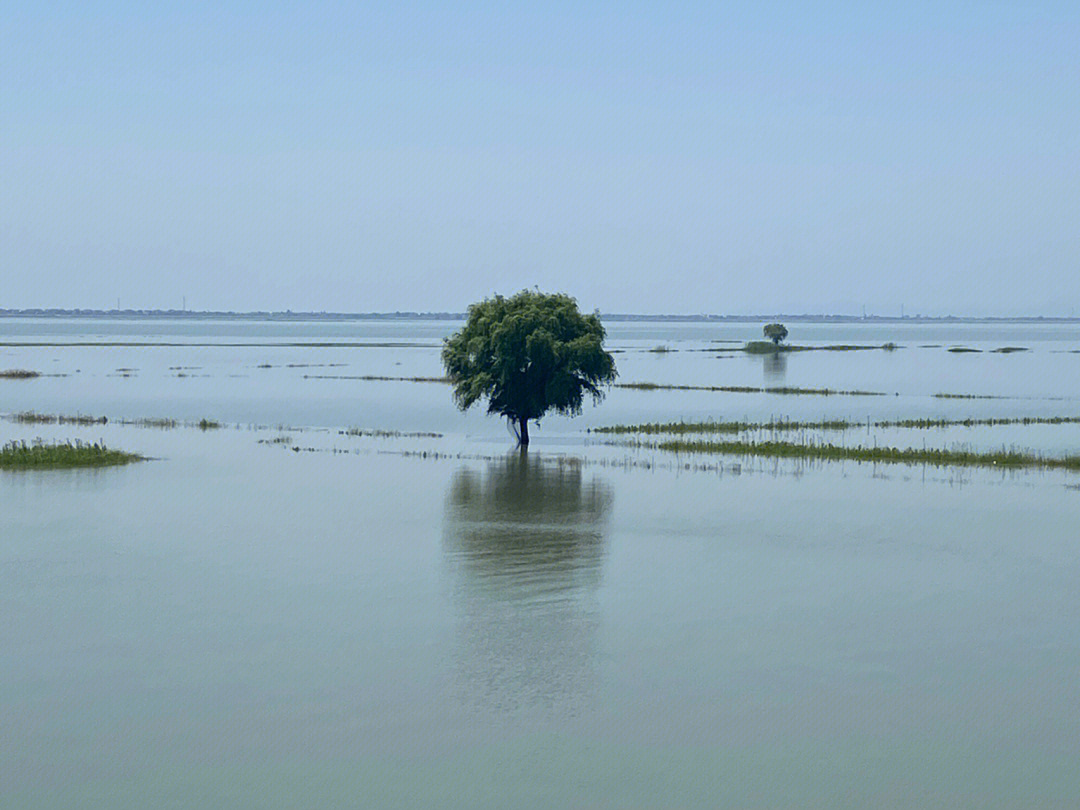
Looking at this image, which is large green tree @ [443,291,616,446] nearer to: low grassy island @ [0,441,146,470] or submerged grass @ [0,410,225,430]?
low grassy island @ [0,441,146,470]

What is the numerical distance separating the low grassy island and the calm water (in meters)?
1.63

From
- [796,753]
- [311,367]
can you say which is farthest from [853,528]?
[311,367]

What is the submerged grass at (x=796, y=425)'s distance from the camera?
57812mm

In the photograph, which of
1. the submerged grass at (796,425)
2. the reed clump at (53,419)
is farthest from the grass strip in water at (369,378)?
the submerged grass at (796,425)

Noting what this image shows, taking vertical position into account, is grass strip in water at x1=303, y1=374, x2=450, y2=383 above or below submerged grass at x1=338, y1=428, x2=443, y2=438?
above

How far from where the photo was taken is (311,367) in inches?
4811

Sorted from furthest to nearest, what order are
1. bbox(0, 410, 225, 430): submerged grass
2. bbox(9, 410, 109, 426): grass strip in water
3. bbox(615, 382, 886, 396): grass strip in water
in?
bbox(615, 382, 886, 396): grass strip in water, bbox(9, 410, 109, 426): grass strip in water, bbox(0, 410, 225, 430): submerged grass

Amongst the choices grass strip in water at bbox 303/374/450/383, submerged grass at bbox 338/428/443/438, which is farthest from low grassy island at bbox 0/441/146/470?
grass strip in water at bbox 303/374/450/383

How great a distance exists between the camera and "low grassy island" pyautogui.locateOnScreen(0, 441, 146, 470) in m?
44.9

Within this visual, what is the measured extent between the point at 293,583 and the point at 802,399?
182 feet

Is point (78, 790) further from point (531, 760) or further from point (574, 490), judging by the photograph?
point (574, 490)

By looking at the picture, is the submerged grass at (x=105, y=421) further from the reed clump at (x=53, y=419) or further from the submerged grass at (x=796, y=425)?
the submerged grass at (x=796, y=425)

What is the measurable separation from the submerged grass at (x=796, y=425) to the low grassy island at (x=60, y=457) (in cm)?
2129

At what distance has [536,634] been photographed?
2338 centimetres
